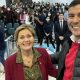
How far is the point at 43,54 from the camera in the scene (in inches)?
118

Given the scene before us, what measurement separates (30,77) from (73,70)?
1.99 feet

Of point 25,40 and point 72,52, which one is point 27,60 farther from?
point 72,52

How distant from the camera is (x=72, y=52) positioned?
8.12 ft

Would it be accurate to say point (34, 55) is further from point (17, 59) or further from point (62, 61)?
point (62, 61)

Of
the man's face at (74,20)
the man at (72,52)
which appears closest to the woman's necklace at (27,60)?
the man at (72,52)

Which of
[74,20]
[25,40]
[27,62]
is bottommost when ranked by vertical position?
[27,62]

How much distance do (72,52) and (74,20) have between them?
0.25 meters

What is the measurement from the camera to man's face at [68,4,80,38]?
7.82 ft

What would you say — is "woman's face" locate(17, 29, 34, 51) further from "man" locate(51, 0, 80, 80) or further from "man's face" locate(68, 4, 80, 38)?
"man's face" locate(68, 4, 80, 38)

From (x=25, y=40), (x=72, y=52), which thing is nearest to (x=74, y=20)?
(x=72, y=52)

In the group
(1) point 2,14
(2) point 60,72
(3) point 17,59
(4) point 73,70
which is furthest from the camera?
(1) point 2,14

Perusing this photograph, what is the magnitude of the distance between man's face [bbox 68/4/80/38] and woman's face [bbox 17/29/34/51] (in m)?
0.58

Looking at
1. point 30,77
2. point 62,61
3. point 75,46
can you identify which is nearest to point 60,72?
point 62,61

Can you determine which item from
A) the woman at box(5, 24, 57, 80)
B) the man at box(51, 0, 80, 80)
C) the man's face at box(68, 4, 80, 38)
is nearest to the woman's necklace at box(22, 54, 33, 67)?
the woman at box(5, 24, 57, 80)
